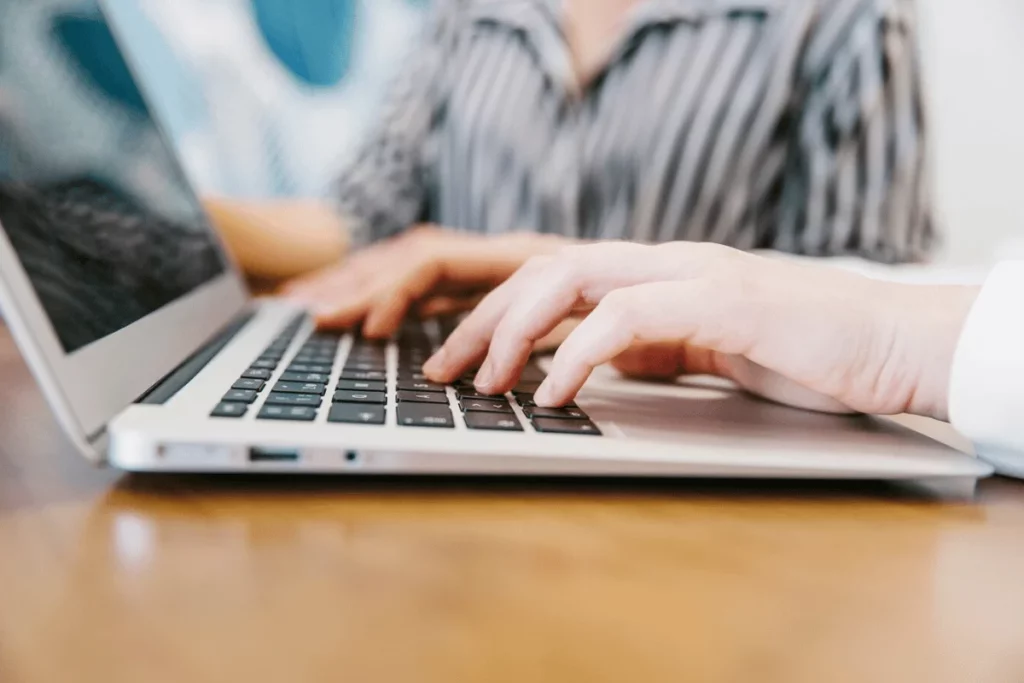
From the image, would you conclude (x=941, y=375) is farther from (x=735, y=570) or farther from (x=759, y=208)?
(x=759, y=208)

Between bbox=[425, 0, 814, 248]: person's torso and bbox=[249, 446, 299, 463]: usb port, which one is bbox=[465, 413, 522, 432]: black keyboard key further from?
bbox=[425, 0, 814, 248]: person's torso

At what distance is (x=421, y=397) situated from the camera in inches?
15.3

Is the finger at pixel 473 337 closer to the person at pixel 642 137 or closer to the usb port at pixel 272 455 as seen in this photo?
the usb port at pixel 272 455

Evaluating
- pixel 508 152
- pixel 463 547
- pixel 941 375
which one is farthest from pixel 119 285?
pixel 508 152

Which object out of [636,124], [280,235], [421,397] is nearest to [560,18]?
[636,124]

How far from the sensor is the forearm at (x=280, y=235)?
3.71 ft

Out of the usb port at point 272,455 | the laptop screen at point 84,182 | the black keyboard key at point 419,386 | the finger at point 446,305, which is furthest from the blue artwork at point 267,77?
the usb port at point 272,455

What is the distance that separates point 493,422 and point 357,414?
6cm

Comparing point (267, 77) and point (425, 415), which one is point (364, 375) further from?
point (267, 77)


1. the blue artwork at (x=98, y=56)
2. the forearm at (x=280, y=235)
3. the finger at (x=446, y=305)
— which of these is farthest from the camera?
the forearm at (x=280, y=235)

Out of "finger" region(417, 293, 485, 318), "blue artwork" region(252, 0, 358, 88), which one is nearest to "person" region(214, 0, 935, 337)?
"blue artwork" region(252, 0, 358, 88)

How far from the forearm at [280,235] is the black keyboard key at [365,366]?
702 mm

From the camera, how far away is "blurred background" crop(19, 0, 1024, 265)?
1.22m

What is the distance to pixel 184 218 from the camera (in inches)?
28.6
